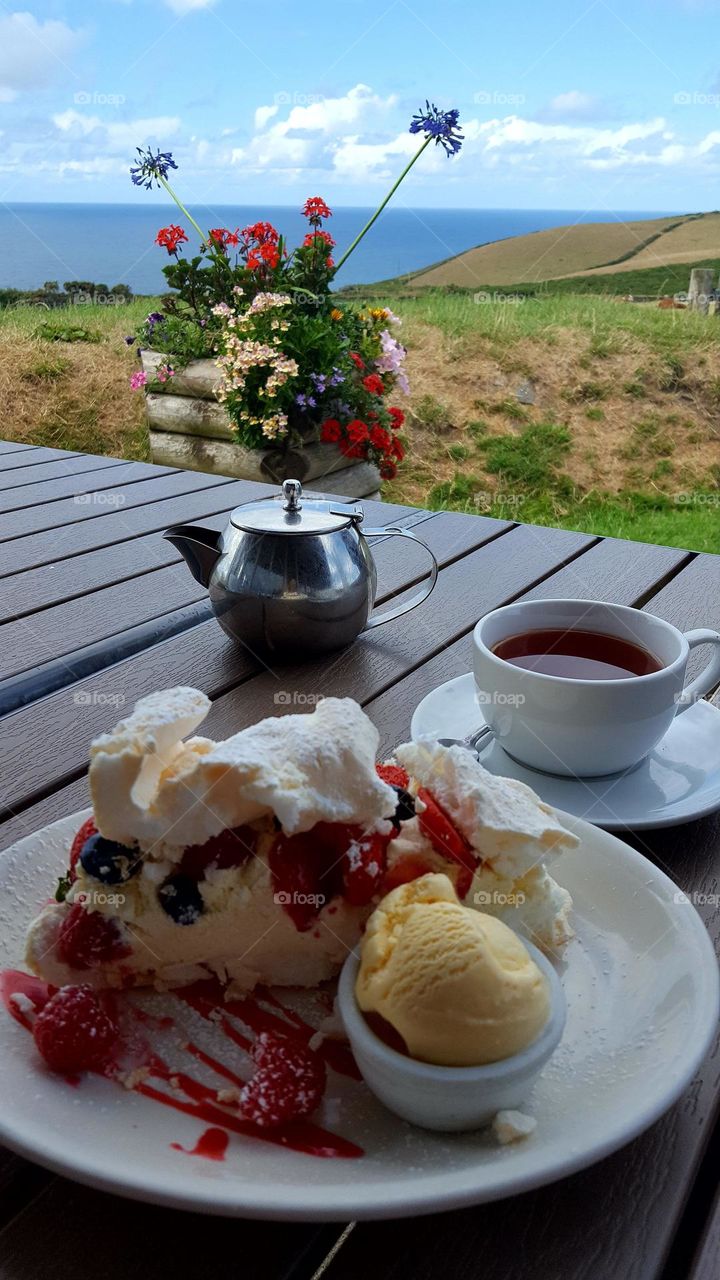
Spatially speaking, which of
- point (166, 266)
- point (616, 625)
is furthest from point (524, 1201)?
point (166, 266)

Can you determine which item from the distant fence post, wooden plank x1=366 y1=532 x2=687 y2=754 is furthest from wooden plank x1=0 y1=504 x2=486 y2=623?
the distant fence post

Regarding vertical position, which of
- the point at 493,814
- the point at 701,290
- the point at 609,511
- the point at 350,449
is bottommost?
the point at 609,511

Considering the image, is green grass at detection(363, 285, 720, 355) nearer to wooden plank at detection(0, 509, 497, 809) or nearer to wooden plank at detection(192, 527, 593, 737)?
wooden plank at detection(192, 527, 593, 737)

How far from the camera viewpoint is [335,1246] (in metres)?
0.44

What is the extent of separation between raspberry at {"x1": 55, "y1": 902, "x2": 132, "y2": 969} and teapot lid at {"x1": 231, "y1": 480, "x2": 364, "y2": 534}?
556 millimetres

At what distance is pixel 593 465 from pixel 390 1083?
4.95m

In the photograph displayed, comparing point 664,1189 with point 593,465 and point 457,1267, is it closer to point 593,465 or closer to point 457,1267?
point 457,1267

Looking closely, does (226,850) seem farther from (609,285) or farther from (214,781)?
(609,285)

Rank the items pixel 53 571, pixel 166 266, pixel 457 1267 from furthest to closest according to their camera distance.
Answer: pixel 166 266
pixel 53 571
pixel 457 1267

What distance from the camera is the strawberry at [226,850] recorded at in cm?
59

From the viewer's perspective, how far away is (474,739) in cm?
88

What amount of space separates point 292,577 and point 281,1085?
24.9 inches

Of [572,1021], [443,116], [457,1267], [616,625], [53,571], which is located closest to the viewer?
[457,1267]

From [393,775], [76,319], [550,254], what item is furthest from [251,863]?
[550,254]
